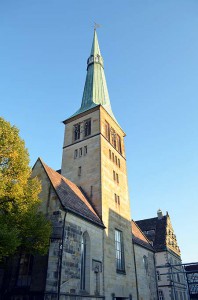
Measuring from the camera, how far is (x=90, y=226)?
19.2 meters

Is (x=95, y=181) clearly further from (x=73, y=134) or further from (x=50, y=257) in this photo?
(x=50, y=257)

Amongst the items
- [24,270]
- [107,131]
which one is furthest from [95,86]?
[24,270]

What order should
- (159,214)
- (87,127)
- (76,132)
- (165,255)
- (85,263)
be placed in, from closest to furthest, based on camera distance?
(85,263) < (87,127) < (76,132) < (165,255) < (159,214)

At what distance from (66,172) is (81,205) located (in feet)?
24.1

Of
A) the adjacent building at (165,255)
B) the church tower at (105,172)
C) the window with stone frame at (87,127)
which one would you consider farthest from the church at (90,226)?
the adjacent building at (165,255)

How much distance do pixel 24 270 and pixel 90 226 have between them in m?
5.66

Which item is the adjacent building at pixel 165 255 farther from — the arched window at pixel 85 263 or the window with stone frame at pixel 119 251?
the arched window at pixel 85 263

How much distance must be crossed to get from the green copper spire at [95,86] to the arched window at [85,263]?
54.8 ft

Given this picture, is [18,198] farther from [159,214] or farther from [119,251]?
[159,214]

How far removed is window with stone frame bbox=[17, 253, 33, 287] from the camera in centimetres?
1525

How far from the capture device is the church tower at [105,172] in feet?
70.0

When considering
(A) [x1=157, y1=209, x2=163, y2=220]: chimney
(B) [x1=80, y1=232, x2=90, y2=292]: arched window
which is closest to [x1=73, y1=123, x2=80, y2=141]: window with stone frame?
(B) [x1=80, y1=232, x2=90, y2=292]: arched window

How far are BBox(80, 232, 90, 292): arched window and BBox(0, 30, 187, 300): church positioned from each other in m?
0.06

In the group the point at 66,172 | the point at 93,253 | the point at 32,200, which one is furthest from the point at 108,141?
the point at 32,200
